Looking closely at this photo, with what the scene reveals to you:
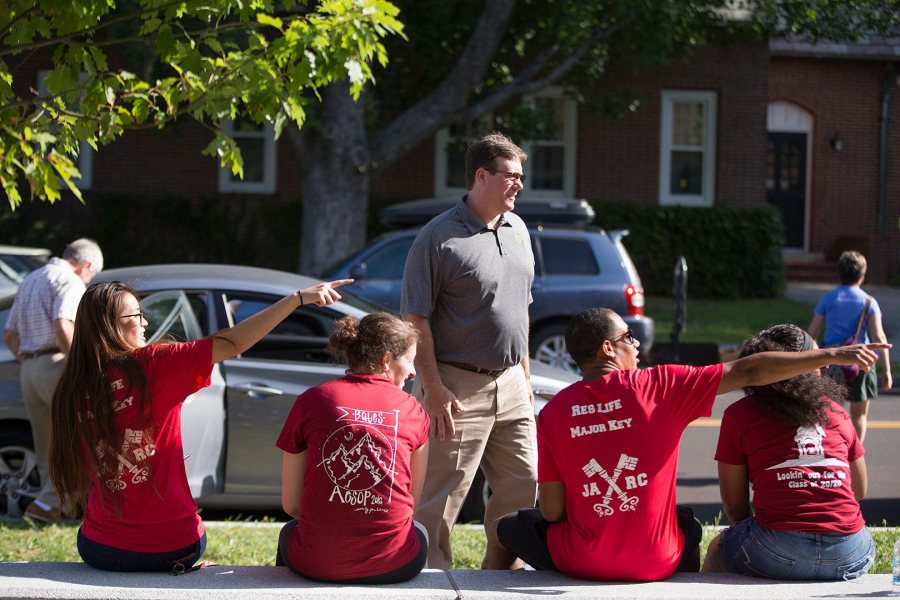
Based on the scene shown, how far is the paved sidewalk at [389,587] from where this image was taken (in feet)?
12.9

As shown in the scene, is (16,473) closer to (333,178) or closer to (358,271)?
(358,271)

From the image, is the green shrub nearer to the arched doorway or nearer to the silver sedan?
the arched doorway

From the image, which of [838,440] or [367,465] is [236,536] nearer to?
[367,465]

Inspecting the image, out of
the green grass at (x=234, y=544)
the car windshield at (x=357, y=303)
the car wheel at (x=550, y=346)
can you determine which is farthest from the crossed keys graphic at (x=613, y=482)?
the car wheel at (x=550, y=346)

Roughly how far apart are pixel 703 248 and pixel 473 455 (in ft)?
53.7

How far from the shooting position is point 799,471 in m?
4.17

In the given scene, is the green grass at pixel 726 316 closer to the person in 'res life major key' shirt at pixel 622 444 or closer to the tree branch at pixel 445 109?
the tree branch at pixel 445 109

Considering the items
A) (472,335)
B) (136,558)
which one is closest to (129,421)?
(136,558)

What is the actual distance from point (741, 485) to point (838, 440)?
1.30ft

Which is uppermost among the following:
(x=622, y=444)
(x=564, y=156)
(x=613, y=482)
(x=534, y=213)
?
(x=564, y=156)

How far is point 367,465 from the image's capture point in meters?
4.00

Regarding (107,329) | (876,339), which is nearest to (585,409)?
(107,329)

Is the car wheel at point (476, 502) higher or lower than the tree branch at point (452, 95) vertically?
lower

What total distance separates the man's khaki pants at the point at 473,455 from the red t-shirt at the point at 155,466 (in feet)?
3.67
